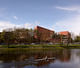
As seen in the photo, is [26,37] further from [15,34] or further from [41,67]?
[41,67]

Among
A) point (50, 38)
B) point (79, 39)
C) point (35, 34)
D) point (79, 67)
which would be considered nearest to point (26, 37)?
point (35, 34)

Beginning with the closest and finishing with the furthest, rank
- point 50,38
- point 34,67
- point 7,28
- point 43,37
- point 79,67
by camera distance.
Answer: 1. point 34,67
2. point 79,67
3. point 7,28
4. point 43,37
5. point 50,38

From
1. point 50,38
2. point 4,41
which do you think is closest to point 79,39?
point 50,38

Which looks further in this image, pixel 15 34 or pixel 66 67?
pixel 15 34

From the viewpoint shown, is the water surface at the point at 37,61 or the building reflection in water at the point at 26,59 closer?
the water surface at the point at 37,61

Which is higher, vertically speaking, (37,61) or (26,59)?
(26,59)

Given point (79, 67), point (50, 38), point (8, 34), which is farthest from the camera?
point (50, 38)

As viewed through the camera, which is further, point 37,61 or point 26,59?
point 26,59

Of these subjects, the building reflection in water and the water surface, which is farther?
the building reflection in water

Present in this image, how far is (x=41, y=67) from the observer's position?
874 inches

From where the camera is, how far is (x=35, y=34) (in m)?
100

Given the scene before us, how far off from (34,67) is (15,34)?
61005mm

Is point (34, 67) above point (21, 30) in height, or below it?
below

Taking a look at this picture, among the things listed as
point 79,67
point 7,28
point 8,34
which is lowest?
point 79,67
